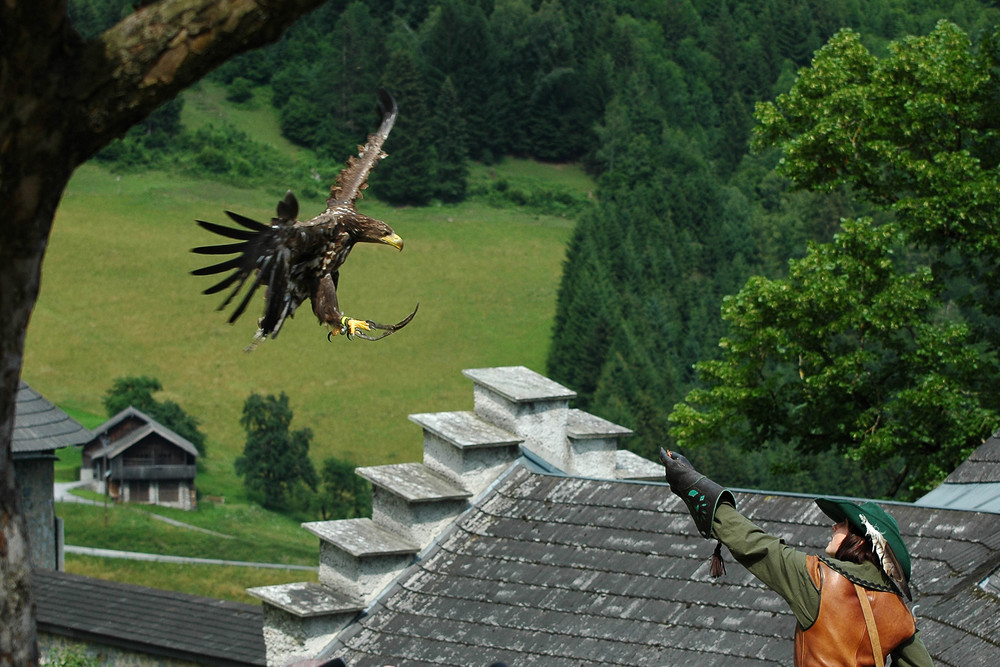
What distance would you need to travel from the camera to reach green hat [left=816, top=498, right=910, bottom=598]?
4477 mm

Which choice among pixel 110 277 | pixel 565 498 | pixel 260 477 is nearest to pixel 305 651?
pixel 565 498

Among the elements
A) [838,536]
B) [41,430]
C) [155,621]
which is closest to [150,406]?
[41,430]

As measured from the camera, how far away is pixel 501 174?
129875mm

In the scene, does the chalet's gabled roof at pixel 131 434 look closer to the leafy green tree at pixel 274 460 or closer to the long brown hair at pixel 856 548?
the leafy green tree at pixel 274 460

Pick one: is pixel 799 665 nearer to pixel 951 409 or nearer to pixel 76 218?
pixel 951 409

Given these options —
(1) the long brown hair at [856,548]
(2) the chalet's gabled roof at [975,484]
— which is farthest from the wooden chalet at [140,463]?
(1) the long brown hair at [856,548]

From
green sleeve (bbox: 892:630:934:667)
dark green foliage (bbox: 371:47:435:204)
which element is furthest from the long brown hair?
dark green foliage (bbox: 371:47:435:204)

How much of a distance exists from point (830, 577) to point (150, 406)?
7158 cm

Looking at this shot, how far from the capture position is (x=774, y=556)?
4.46 m

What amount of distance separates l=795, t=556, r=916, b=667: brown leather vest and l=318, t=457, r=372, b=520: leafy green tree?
6438cm

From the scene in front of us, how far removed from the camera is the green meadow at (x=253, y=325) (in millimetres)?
76625

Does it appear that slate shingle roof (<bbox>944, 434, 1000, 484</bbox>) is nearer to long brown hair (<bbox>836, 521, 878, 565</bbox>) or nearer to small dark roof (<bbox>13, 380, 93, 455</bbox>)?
long brown hair (<bbox>836, 521, 878, 565</bbox>)

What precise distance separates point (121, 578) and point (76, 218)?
169ft

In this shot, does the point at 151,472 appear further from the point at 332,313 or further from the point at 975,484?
the point at 332,313
